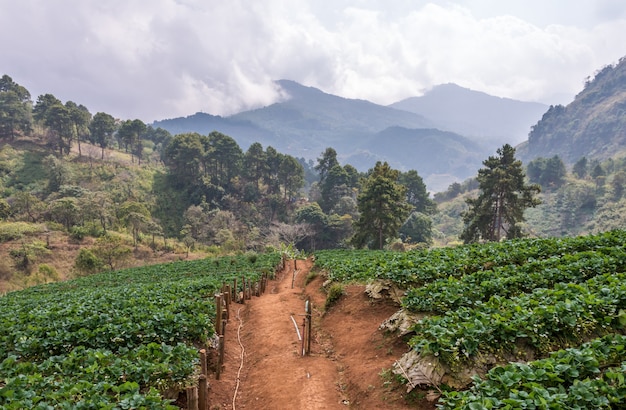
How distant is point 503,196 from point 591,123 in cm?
17419

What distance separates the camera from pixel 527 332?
6711 mm

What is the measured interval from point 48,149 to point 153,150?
106 feet

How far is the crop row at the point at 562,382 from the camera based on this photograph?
14.2 feet

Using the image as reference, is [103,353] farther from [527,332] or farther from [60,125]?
[60,125]

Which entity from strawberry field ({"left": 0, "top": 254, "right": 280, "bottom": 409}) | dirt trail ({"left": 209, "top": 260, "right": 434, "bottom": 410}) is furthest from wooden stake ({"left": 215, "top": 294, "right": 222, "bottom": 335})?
dirt trail ({"left": 209, "top": 260, "right": 434, "bottom": 410})

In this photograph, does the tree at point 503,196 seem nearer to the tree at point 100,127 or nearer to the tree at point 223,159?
the tree at point 223,159

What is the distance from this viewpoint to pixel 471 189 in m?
122

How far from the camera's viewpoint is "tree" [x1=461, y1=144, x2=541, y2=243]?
35.8 meters

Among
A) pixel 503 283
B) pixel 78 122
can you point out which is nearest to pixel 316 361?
pixel 503 283

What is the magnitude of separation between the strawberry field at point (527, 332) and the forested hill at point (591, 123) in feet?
545

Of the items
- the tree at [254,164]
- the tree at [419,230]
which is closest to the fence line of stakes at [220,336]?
the tree at [419,230]

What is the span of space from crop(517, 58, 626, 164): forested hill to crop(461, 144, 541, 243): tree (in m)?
136

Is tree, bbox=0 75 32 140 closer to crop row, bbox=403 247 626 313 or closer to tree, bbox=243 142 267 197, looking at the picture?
tree, bbox=243 142 267 197

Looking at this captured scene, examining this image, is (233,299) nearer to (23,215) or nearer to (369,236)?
(369,236)
